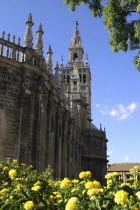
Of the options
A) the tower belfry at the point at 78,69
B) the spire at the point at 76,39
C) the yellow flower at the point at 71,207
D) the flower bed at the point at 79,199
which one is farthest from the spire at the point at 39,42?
the spire at the point at 76,39

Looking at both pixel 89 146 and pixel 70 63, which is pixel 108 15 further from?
pixel 70 63

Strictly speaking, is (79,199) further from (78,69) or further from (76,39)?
(76,39)

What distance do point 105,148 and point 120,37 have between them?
38764 millimetres

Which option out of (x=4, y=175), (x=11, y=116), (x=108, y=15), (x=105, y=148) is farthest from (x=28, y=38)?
(x=105, y=148)

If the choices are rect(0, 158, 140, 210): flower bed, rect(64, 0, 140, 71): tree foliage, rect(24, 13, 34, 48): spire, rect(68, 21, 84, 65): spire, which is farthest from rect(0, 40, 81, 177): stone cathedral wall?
rect(68, 21, 84, 65): spire

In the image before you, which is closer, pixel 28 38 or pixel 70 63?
pixel 28 38

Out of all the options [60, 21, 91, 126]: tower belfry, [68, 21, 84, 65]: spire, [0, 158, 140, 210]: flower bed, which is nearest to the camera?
[0, 158, 140, 210]: flower bed

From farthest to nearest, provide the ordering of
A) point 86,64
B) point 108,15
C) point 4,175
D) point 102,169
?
point 86,64 → point 102,169 → point 108,15 → point 4,175

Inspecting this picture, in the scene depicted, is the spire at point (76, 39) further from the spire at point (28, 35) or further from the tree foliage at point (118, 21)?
the tree foliage at point (118, 21)

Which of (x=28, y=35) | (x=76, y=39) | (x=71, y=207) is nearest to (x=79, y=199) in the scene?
(x=71, y=207)

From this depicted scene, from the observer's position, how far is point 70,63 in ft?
239

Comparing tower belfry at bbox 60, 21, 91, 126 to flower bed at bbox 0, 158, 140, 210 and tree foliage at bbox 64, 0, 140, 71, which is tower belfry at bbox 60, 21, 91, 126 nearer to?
tree foliage at bbox 64, 0, 140, 71

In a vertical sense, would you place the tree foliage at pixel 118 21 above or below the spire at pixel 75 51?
below

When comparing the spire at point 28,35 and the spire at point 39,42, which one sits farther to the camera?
the spire at point 39,42
